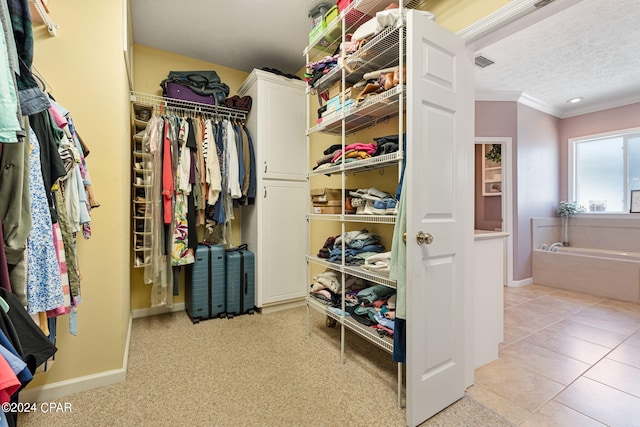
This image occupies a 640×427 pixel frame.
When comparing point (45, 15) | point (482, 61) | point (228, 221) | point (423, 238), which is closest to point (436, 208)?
point (423, 238)

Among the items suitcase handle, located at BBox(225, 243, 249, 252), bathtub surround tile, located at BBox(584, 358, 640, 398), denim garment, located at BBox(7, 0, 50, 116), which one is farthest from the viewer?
suitcase handle, located at BBox(225, 243, 249, 252)

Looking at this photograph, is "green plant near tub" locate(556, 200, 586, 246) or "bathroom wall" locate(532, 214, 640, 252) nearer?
"bathroom wall" locate(532, 214, 640, 252)

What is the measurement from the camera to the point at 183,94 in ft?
8.95

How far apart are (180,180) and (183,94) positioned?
2.89 ft

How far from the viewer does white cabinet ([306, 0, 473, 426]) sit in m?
1.37

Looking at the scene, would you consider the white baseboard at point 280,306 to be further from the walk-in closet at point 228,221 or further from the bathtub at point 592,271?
the bathtub at point 592,271

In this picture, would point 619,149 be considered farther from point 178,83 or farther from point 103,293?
point 103,293

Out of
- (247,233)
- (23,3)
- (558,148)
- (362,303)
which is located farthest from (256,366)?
(558,148)

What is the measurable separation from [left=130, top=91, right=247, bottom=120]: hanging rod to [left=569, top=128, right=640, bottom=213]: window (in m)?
5.08

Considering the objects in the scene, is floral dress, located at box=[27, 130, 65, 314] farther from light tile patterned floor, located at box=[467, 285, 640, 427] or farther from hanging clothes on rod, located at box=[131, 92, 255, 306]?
light tile patterned floor, located at box=[467, 285, 640, 427]

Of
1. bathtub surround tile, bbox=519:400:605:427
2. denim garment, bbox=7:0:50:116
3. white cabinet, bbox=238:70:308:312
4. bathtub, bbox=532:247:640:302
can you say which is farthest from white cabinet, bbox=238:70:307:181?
bathtub, bbox=532:247:640:302

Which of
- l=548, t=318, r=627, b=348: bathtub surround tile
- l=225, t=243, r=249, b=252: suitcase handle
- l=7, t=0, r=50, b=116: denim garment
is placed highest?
l=7, t=0, r=50, b=116: denim garment

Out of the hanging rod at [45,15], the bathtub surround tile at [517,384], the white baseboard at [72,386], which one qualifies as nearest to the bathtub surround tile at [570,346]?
the bathtub surround tile at [517,384]

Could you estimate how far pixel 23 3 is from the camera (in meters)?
0.86
